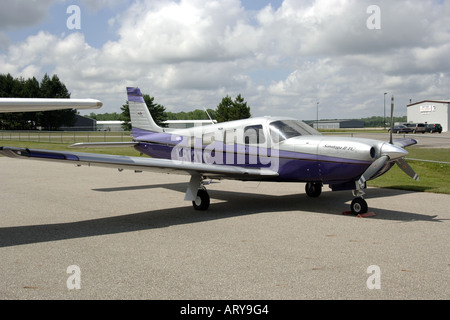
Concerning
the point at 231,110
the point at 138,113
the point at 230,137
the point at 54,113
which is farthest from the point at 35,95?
the point at 230,137

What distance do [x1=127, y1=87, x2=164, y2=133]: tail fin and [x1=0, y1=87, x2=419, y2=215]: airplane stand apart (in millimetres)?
2143

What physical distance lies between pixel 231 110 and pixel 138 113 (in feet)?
142

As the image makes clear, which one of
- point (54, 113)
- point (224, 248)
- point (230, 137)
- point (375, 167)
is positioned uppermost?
point (54, 113)

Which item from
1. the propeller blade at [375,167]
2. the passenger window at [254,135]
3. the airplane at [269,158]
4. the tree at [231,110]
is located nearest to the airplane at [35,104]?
the airplane at [269,158]

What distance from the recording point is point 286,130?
9.33m

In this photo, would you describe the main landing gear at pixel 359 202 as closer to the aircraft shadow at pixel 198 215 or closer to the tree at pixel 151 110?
the aircraft shadow at pixel 198 215

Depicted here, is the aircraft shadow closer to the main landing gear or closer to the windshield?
the main landing gear

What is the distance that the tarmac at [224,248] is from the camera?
4426mm

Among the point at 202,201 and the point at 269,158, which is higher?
the point at 269,158

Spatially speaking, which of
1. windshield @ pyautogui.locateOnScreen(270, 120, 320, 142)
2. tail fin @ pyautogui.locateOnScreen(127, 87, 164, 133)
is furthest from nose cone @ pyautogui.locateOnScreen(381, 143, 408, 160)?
tail fin @ pyautogui.locateOnScreen(127, 87, 164, 133)

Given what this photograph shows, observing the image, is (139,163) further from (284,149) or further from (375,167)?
(375,167)
